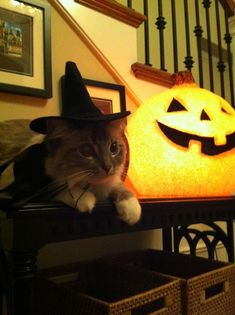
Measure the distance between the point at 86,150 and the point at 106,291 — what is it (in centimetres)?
57

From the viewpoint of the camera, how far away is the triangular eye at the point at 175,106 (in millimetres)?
1072

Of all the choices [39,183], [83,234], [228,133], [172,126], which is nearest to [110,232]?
[83,234]

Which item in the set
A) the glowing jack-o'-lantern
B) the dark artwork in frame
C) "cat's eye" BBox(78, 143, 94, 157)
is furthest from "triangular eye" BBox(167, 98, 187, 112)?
the dark artwork in frame

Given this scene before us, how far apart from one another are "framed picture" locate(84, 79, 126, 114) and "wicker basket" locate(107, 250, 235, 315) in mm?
638

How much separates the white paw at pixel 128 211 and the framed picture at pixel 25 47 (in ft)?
2.10

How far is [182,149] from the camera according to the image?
101 centimetres

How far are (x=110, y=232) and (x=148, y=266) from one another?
584mm

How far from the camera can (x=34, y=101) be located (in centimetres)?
118

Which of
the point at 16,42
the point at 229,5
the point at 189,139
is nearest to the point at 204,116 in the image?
the point at 189,139

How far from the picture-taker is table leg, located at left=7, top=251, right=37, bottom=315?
60 cm

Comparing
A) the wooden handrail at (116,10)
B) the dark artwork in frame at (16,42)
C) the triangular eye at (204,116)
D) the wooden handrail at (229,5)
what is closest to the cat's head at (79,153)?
the triangular eye at (204,116)

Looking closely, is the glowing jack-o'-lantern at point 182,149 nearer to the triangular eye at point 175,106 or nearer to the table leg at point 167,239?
the triangular eye at point 175,106

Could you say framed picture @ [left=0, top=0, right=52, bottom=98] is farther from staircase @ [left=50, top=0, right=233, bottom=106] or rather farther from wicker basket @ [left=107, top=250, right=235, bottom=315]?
wicker basket @ [left=107, top=250, right=235, bottom=315]

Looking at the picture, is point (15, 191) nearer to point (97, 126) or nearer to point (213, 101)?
point (97, 126)
